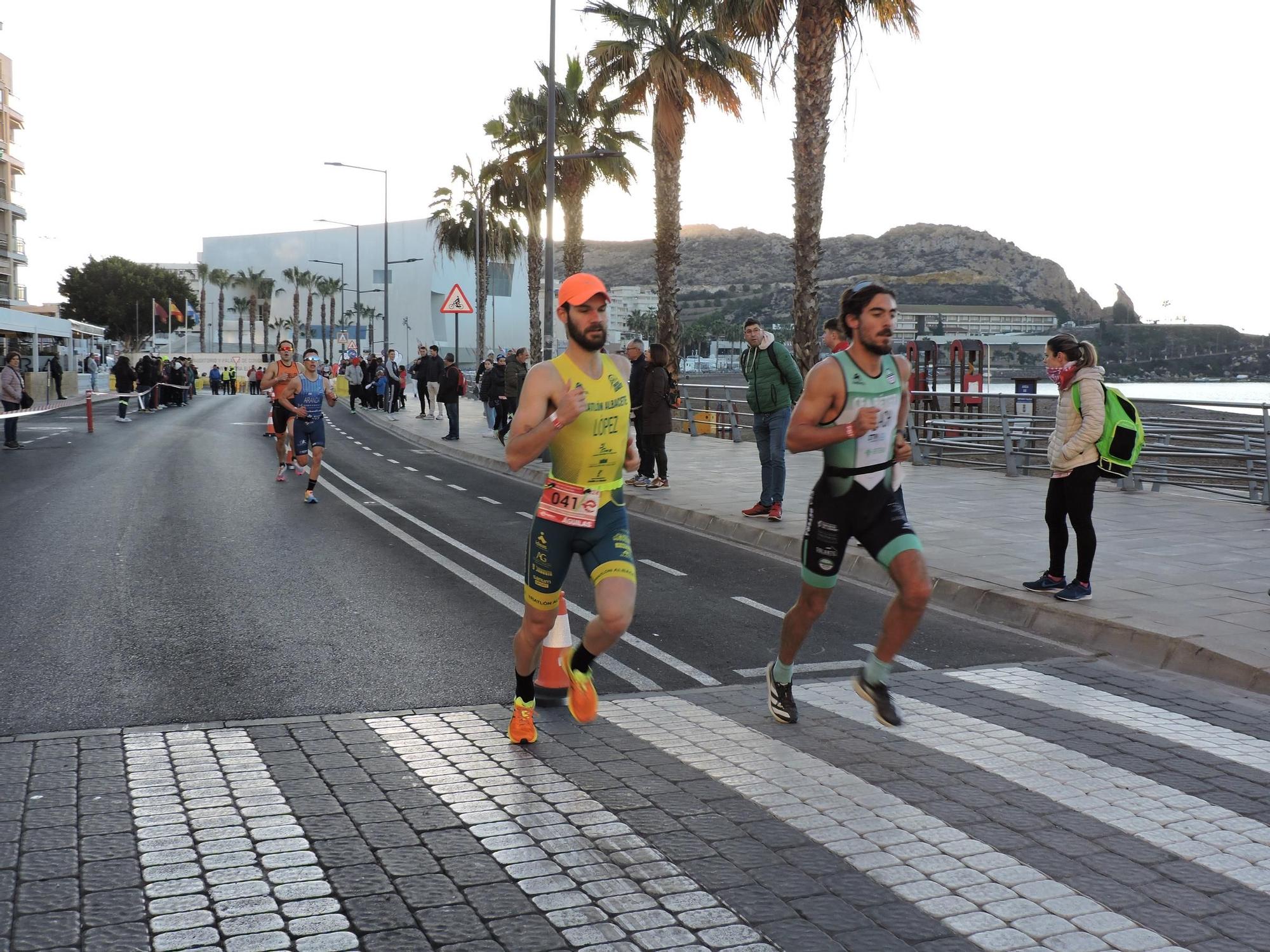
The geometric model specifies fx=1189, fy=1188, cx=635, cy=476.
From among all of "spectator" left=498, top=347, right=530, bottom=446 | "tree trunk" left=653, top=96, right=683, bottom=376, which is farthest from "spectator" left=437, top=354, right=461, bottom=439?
"tree trunk" left=653, top=96, right=683, bottom=376

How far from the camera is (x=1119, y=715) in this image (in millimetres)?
5664

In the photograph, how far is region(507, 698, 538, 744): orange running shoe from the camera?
502 cm

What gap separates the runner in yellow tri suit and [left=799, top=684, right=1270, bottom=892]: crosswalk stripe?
1490 mm

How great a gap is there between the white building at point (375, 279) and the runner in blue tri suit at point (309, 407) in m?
115

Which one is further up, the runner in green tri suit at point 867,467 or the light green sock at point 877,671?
the runner in green tri suit at point 867,467

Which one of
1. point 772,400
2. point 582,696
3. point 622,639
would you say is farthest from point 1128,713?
point 772,400

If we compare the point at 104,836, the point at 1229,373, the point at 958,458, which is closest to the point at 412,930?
the point at 104,836

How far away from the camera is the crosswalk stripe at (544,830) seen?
3.45m

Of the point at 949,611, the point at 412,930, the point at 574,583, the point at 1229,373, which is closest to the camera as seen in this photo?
the point at 412,930

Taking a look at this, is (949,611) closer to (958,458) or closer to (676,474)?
(676,474)

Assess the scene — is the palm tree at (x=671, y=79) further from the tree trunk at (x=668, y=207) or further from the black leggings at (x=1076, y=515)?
the black leggings at (x=1076, y=515)

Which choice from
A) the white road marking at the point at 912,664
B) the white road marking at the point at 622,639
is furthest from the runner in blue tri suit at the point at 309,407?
the white road marking at the point at 912,664

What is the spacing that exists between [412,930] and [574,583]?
5988mm

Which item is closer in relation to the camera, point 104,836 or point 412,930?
point 412,930
